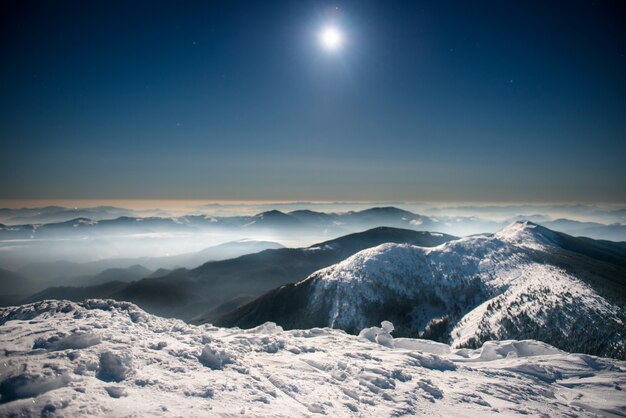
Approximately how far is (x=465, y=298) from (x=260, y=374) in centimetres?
11242

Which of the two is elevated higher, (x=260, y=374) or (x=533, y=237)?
(x=260, y=374)

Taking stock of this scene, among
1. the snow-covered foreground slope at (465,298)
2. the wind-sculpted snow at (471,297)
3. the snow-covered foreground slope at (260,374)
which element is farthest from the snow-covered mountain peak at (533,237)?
the snow-covered foreground slope at (260,374)

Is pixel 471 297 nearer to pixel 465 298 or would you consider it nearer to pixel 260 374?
pixel 465 298

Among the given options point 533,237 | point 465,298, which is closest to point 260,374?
point 465,298

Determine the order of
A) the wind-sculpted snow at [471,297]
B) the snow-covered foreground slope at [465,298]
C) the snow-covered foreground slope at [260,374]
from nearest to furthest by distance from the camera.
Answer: the snow-covered foreground slope at [260,374], the wind-sculpted snow at [471,297], the snow-covered foreground slope at [465,298]

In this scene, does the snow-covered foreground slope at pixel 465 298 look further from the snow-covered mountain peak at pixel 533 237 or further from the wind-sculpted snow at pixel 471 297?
the snow-covered mountain peak at pixel 533 237

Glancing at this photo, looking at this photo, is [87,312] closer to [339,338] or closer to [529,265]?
[339,338]

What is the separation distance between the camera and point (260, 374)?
22172mm

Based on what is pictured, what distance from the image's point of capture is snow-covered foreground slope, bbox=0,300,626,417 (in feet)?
51.3

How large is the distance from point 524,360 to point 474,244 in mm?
122751

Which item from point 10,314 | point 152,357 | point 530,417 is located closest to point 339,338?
point 530,417

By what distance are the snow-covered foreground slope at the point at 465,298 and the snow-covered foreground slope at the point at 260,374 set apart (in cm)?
6075

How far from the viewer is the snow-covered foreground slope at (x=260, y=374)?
15625mm

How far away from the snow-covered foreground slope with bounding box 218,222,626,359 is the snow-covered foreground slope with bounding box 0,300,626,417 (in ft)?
199
